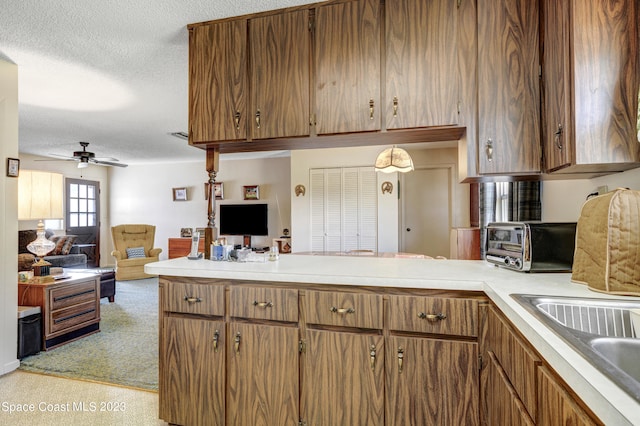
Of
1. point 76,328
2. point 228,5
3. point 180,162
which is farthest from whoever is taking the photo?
point 180,162

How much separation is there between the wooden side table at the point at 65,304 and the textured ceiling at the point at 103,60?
190cm

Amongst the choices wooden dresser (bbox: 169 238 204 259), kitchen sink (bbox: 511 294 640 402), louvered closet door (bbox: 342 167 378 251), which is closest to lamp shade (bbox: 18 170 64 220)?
kitchen sink (bbox: 511 294 640 402)

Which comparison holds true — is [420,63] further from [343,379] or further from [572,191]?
[343,379]

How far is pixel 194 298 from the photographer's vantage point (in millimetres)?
1793

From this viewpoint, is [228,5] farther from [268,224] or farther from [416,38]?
[268,224]

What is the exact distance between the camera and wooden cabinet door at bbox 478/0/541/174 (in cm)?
173

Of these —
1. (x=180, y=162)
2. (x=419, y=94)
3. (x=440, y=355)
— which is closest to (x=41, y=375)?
(x=440, y=355)

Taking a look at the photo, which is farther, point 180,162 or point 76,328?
point 180,162

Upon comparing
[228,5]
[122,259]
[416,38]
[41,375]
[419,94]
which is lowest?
[41,375]

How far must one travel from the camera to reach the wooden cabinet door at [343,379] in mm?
1554

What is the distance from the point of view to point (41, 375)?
2.54 meters

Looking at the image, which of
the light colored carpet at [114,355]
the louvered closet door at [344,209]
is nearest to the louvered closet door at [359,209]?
the louvered closet door at [344,209]

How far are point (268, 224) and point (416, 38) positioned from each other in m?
5.92

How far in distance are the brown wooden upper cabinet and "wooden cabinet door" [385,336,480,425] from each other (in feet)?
3.19
